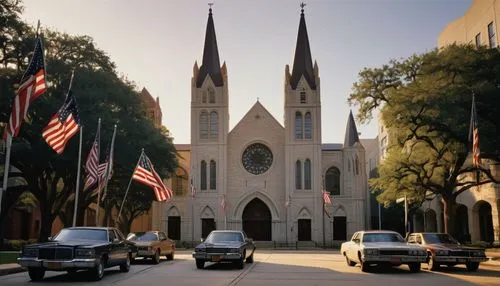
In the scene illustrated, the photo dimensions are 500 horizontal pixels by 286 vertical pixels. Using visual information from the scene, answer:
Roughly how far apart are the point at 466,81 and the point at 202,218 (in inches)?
1316

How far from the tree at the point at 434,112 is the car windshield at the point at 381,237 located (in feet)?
34.0

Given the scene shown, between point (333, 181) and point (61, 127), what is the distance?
1584 inches

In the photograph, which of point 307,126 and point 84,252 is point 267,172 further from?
point 84,252

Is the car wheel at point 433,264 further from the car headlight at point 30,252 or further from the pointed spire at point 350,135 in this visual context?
the pointed spire at point 350,135

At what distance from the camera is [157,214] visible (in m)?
59.1

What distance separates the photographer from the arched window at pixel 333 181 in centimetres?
5881

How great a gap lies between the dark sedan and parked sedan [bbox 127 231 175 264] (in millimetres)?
5004

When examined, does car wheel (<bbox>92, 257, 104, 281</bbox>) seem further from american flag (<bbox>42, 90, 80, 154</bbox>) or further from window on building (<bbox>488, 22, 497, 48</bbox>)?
window on building (<bbox>488, 22, 497, 48</bbox>)

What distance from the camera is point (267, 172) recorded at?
188 feet

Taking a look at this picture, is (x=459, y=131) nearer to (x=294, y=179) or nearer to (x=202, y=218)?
(x=294, y=179)

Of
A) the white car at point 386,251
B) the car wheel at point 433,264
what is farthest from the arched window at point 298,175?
the car wheel at point 433,264

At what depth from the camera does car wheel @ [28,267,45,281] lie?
50.0ft

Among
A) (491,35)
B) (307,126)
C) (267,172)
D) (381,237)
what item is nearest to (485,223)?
(491,35)

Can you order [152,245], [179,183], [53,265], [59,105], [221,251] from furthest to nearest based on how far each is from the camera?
1. [179,183]
2. [59,105]
3. [152,245]
4. [221,251]
5. [53,265]
